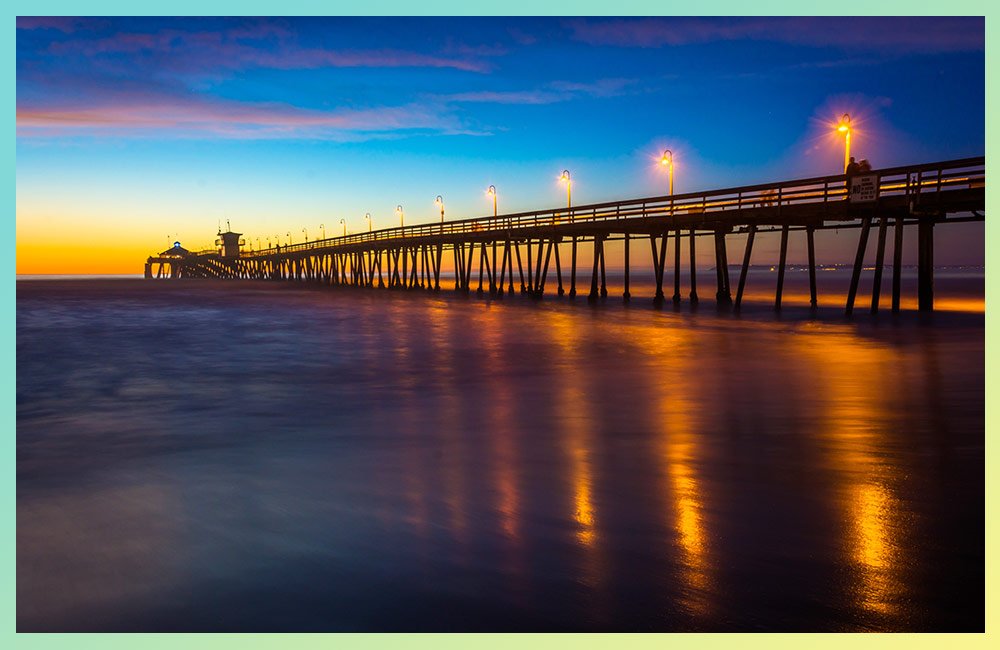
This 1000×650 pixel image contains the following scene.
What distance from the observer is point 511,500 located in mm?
5840

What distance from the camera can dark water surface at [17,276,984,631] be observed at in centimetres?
410

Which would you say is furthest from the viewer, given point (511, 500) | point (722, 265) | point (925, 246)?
point (722, 265)

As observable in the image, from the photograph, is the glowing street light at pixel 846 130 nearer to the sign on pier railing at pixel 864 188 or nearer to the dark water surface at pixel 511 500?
the sign on pier railing at pixel 864 188

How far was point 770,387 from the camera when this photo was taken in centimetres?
1146

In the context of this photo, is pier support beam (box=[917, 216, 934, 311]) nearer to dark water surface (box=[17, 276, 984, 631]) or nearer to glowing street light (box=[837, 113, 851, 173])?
glowing street light (box=[837, 113, 851, 173])

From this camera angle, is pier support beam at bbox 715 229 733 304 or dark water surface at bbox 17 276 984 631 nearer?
dark water surface at bbox 17 276 984 631

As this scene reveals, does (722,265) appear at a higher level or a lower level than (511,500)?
higher

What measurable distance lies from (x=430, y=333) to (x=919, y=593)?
19.2 m

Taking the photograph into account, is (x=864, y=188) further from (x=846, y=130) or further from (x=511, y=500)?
(x=511, y=500)

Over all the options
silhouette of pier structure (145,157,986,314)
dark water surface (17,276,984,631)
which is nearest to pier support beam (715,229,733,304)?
Answer: silhouette of pier structure (145,157,986,314)

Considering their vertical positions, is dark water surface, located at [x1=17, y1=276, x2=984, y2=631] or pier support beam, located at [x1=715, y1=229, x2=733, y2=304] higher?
pier support beam, located at [x1=715, y1=229, x2=733, y2=304]

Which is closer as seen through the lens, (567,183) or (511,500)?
(511,500)

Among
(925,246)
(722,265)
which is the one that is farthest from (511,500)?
(722,265)

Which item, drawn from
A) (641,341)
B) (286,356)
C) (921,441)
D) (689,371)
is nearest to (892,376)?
(689,371)
